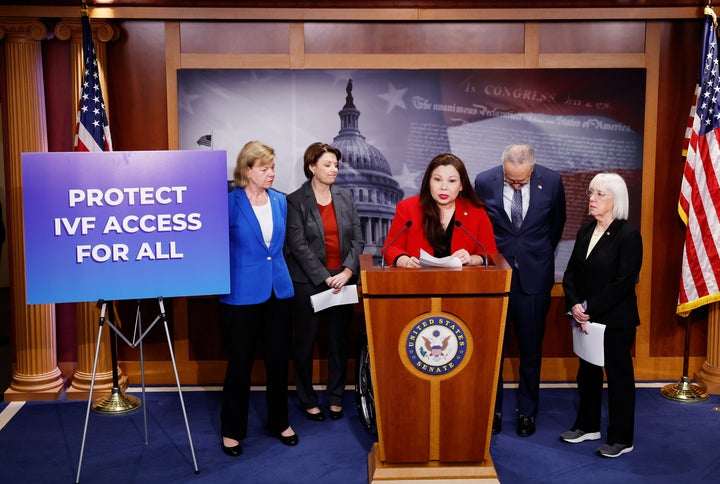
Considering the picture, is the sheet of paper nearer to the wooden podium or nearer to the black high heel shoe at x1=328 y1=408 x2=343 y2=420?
the wooden podium

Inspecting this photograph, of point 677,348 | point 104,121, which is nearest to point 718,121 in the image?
point 677,348

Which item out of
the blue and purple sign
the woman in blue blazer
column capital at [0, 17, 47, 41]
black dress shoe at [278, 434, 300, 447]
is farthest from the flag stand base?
column capital at [0, 17, 47, 41]

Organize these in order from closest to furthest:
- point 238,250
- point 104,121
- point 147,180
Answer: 1. point 147,180
2. point 238,250
3. point 104,121

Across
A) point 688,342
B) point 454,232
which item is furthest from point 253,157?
Answer: point 688,342

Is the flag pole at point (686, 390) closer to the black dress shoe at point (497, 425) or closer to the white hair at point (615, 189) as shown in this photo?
the black dress shoe at point (497, 425)

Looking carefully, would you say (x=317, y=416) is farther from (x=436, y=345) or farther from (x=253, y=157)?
(x=253, y=157)

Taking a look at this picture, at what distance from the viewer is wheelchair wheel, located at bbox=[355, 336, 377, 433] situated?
14.3 feet

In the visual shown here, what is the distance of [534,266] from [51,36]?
3.48 m

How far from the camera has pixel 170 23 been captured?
5102 mm

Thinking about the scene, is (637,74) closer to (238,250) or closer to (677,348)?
(677,348)

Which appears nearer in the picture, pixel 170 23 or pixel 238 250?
pixel 238 250

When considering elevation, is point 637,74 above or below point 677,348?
above

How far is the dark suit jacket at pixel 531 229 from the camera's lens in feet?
14.1

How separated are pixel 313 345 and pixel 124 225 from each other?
149 centimetres
